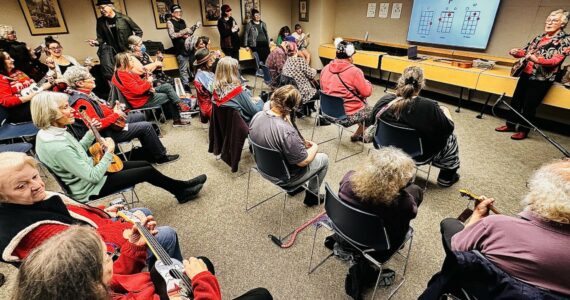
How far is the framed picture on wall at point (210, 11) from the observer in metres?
6.10

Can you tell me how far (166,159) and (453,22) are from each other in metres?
5.00

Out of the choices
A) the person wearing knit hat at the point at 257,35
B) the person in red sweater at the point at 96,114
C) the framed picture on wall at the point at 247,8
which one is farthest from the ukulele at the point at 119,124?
the framed picture on wall at the point at 247,8

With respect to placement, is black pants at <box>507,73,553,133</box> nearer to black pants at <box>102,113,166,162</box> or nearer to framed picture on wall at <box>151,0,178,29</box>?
black pants at <box>102,113,166,162</box>

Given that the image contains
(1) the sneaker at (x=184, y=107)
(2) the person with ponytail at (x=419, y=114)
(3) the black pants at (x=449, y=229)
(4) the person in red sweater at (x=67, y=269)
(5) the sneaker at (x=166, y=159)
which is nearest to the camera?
(4) the person in red sweater at (x=67, y=269)

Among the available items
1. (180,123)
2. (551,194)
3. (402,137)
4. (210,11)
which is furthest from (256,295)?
(210,11)

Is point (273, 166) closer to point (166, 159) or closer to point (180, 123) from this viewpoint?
point (166, 159)

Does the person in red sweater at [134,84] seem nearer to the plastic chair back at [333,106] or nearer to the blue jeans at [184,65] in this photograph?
the blue jeans at [184,65]

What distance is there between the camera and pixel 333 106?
3.07 metres

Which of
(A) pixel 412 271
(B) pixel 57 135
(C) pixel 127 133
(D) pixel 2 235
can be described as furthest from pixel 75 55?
(A) pixel 412 271

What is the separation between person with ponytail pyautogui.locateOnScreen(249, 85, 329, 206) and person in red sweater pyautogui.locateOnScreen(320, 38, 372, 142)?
1.15m

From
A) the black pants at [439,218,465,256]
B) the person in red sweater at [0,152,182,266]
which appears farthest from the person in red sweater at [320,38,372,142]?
the person in red sweater at [0,152,182,266]

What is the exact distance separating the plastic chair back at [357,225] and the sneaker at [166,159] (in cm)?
230

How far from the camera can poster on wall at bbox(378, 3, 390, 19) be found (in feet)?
18.5

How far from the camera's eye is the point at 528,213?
103cm
